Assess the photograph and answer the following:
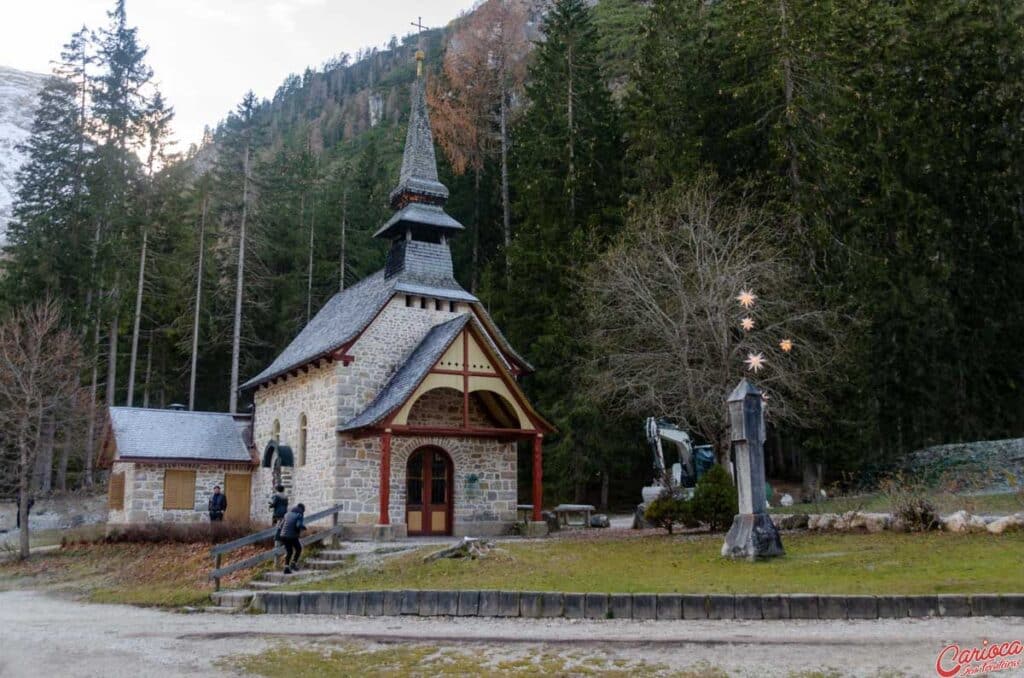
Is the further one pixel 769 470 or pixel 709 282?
pixel 769 470

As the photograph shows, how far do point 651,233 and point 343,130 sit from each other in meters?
79.1

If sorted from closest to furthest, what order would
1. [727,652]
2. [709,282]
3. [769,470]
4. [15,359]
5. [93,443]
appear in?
[727,652]
[709,282]
[15,359]
[769,470]
[93,443]

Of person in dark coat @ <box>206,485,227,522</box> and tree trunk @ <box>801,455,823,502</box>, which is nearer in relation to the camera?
person in dark coat @ <box>206,485,227,522</box>

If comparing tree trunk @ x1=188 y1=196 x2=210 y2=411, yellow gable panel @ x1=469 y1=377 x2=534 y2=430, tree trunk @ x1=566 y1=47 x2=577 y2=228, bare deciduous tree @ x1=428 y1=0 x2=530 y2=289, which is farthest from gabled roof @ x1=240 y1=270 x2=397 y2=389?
bare deciduous tree @ x1=428 y1=0 x2=530 y2=289

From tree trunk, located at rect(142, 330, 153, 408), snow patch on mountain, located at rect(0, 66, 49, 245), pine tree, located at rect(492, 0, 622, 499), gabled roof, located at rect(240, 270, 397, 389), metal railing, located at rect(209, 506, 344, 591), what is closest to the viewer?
metal railing, located at rect(209, 506, 344, 591)

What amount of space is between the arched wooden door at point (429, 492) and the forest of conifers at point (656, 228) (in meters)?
4.79

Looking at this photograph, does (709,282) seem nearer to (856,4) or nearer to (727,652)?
(856,4)

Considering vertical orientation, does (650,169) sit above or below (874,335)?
above

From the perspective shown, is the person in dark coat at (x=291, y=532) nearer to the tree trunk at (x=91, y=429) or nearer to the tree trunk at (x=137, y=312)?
the tree trunk at (x=91, y=429)

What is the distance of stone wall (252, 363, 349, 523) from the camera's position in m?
21.4

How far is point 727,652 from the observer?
777 cm

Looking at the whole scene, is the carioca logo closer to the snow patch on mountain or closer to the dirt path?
the dirt path

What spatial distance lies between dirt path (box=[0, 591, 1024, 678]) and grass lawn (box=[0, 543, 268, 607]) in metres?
3.48

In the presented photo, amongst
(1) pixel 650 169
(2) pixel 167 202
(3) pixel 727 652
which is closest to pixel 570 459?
(1) pixel 650 169
